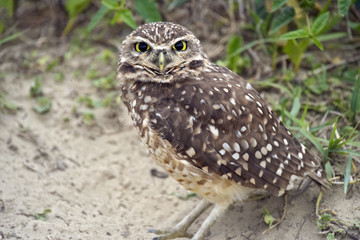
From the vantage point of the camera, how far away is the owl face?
9.68 feet

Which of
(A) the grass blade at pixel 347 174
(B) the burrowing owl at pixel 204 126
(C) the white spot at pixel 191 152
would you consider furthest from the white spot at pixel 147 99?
(A) the grass blade at pixel 347 174

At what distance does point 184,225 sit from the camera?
3254 mm

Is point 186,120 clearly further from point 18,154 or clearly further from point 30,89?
point 30,89

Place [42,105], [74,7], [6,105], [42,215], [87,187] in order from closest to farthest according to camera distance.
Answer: [42,215] < [87,187] < [6,105] < [42,105] < [74,7]

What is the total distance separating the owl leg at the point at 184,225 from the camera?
3.23 meters

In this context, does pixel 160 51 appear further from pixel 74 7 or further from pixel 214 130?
pixel 74 7

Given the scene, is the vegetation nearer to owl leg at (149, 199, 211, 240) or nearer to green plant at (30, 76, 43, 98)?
green plant at (30, 76, 43, 98)

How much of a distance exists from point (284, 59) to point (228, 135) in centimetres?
178

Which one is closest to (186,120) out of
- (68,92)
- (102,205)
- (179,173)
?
(179,173)

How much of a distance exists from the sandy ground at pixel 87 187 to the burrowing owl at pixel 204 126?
30cm

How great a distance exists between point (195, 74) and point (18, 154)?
1.76 metres

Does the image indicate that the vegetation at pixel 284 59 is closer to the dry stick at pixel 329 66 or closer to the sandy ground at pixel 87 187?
the dry stick at pixel 329 66

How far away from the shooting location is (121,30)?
16.9 ft

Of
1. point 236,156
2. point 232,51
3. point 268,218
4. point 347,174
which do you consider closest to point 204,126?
point 236,156
